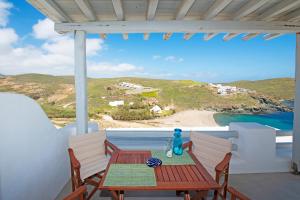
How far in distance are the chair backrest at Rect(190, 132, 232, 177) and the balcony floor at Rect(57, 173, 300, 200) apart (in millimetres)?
636

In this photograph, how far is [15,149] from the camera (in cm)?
188

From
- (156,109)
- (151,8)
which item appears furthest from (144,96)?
(151,8)

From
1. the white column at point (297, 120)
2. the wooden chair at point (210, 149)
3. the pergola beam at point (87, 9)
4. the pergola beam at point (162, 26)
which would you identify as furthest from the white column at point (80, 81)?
the white column at point (297, 120)

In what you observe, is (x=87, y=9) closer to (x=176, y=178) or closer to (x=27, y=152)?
(x=27, y=152)

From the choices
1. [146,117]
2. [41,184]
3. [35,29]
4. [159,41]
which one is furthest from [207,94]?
[35,29]

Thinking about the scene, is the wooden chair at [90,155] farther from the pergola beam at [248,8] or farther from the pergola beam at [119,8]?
the pergola beam at [248,8]

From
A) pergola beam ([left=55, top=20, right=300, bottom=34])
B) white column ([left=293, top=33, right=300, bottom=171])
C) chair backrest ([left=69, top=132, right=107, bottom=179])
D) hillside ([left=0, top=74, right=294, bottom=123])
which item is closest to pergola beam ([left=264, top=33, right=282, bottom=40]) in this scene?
white column ([left=293, top=33, right=300, bottom=171])

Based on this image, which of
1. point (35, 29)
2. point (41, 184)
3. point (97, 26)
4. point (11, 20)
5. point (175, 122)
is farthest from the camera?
point (35, 29)

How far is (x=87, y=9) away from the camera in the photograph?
2.50 meters

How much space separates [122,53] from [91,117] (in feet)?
20.4

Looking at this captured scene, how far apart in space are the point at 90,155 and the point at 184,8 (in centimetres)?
221

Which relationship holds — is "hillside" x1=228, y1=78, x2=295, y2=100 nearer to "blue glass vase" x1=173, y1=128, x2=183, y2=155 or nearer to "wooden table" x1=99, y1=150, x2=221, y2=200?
"blue glass vase" x1=173, y1=128, x2=183, y2=155

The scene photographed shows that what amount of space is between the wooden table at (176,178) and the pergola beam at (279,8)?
2105mm

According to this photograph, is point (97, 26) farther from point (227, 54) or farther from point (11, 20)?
point (11, 20)
